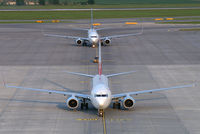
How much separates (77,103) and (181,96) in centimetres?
1272

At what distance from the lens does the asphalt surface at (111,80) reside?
118 ft

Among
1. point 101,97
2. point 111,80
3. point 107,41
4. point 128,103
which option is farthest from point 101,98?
point 107,41

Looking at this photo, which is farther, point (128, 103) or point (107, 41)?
point (107, 41)

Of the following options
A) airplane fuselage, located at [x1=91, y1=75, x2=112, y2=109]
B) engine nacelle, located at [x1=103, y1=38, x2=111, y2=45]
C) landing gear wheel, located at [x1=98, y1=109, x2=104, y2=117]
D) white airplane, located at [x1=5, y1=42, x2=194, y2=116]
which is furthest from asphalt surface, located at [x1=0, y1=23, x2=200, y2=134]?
engine nacelle, located at [x1=103, y1=38, x2=111, y2=45]

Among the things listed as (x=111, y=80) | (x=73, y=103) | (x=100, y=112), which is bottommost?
(x=111, y=80)

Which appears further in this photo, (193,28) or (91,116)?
(193,28)

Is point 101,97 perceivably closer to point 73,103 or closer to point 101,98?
point 101,98

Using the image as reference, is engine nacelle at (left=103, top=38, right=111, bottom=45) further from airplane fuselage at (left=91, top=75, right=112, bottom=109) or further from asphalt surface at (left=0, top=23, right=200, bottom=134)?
airplane fuselage at (left=91, top=75, right=112, bottom=109)

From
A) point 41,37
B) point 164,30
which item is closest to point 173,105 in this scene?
point 41,37


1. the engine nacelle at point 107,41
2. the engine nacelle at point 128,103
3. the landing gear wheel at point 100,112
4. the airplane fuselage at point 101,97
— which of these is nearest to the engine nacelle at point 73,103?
the landing gear wheel at point 100,112

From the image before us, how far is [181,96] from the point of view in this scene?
4491cm

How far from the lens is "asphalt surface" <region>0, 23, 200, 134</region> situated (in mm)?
35906

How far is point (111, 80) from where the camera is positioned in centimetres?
5281

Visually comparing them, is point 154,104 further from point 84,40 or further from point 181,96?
point 84,40
